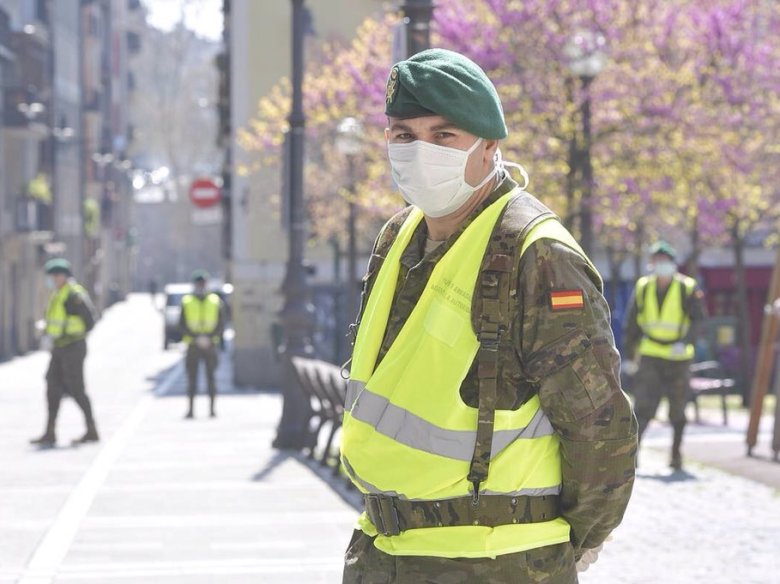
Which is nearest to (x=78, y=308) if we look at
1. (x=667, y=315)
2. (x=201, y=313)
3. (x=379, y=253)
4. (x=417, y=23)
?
(x=201, y=313)

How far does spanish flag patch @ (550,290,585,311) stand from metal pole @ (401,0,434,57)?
798 cm

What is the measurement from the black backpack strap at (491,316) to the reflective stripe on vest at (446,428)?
0.02 metres

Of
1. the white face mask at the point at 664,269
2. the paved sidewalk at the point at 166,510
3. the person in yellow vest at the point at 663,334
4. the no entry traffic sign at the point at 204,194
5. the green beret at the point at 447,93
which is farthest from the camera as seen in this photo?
the no entry traffic sign at the point at 204,194

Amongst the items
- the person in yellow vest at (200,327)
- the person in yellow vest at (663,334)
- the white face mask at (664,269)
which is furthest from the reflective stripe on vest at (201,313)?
the white face mask at (664,269)

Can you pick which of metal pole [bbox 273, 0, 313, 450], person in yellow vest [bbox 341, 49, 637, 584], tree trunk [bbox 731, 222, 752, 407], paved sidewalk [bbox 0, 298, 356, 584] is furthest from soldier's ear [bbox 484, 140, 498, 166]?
tree trunk [bbox 731, 222, 752, 407]

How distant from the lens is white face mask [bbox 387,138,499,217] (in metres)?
3.66

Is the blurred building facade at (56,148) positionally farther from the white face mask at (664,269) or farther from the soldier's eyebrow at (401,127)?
the soldier's eyebrow at (401,127)

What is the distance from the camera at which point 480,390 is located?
3480 mm

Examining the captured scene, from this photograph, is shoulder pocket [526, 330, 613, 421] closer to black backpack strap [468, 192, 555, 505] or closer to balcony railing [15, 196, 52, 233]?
black backpack strap [468, 192, 555, 505]

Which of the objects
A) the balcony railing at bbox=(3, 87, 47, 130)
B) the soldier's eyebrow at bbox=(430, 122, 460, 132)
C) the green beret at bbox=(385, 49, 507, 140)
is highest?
the balcony railing at bbox=(3, 87, 47, 130)

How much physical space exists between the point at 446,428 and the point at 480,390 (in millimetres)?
109

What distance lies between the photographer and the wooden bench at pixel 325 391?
575 inches

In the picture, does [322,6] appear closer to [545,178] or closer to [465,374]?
[545,178]

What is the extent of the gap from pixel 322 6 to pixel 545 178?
2115 centimetres
